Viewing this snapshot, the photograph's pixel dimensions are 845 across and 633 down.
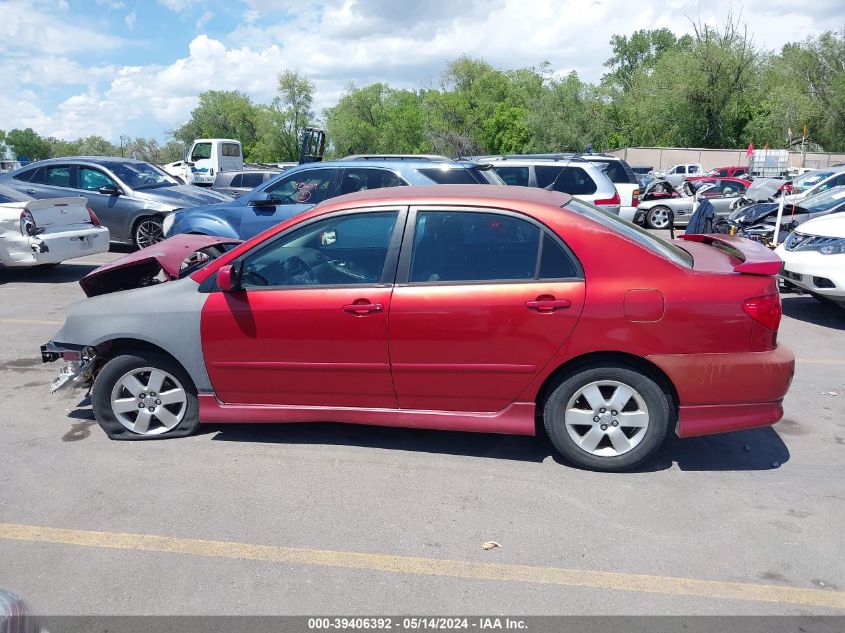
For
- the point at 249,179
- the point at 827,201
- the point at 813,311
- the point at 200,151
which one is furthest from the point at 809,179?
the point at 200,151

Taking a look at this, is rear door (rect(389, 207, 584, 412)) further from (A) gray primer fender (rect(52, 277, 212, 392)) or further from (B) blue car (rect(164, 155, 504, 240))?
(B) blue car (rect(164, 155, 504, 240))

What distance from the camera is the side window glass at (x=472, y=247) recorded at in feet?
13.3

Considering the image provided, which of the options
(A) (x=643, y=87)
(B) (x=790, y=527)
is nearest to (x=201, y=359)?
(B) (x=790, y=527)

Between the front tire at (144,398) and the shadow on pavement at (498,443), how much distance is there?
0.91ft

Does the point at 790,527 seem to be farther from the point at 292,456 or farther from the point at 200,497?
the point at 200,497

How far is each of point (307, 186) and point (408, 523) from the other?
5.93 m

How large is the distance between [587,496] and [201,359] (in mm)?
2498

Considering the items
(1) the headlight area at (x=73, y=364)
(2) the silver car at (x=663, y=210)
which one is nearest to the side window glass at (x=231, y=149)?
(2) the silver car at (x=663, y=210)

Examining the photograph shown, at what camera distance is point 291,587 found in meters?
3.12

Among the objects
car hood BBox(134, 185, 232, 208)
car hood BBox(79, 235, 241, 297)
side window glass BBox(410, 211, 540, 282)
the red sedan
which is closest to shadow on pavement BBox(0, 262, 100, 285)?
car hood BBox(134, 185, 232, 208)

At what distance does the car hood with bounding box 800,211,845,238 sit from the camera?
25.5ft

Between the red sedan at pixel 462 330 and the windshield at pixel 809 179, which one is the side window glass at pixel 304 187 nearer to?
the red sedan at pixel 462 330

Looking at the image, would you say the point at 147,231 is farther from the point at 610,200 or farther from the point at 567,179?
the point at 610,200

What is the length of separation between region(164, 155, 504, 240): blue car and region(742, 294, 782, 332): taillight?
482cm
